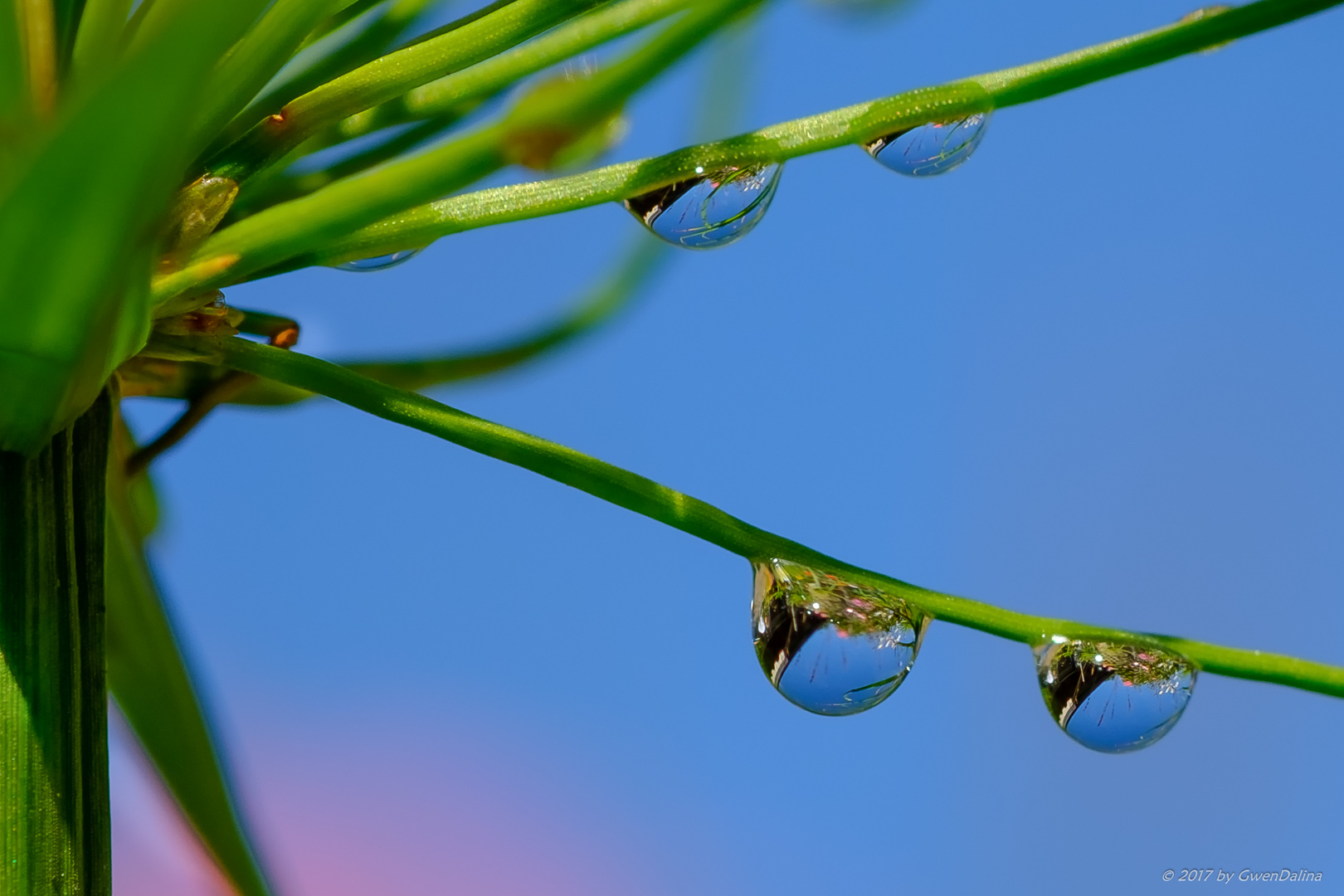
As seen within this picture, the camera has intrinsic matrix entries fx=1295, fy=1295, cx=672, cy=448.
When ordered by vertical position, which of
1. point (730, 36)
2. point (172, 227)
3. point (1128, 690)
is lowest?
point (1128, 690)

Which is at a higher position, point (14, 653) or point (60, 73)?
point (60, 73)

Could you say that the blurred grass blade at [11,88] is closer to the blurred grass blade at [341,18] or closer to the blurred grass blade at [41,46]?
the blurred grass blade at [41,46]

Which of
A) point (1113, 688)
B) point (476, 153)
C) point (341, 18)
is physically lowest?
point (1113, 688)


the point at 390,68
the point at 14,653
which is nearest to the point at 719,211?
the point at 390,68

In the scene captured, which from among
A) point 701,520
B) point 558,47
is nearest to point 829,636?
point 701,520

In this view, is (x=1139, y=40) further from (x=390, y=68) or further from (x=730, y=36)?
(x=730, y=36)

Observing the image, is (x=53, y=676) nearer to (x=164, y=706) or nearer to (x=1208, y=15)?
(x=164, y=706)

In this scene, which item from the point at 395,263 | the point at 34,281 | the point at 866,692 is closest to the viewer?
the point at 34,281
